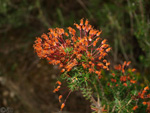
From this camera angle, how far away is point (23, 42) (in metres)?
4.61

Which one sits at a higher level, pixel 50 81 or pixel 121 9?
pixel 121 9

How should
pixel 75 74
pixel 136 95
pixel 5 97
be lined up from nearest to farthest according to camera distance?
pixel 75 74 < pixel 136 95 < pixel 5 97

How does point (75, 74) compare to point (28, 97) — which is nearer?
point (75, 74)

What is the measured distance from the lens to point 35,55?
4.31m

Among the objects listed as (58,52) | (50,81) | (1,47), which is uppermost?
(1,47)

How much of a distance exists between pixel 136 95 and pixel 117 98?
0.15m

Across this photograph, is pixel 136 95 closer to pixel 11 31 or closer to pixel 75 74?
pixel 75 74

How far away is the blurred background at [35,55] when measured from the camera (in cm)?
354

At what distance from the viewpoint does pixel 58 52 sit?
131cm

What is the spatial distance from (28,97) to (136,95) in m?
2.89

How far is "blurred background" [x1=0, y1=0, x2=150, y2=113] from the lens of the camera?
354 centimetres

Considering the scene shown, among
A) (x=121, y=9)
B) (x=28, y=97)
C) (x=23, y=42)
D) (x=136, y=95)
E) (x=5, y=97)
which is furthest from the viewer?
(x=23, y=42)

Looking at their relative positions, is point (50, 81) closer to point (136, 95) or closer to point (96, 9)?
point (96, 9)

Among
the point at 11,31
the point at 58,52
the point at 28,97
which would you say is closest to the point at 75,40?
the point at 58,52
